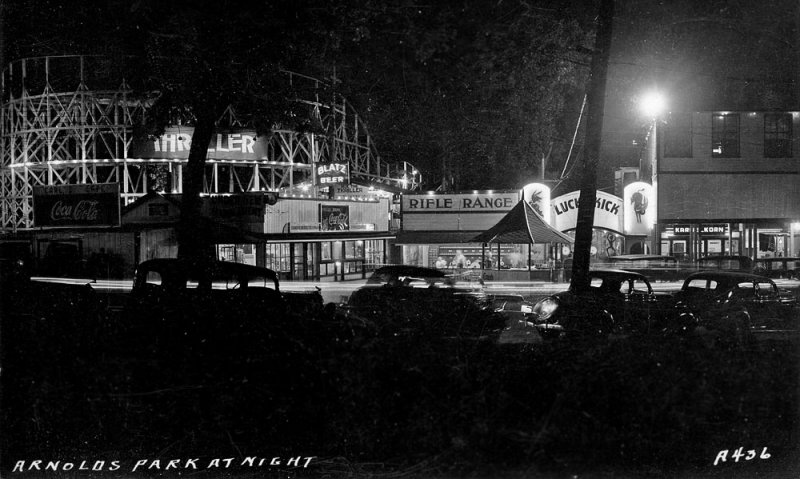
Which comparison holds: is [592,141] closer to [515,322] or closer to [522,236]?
[515,322]

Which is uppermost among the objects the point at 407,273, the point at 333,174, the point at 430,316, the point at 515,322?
the point at 333,174

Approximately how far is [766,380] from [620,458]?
1625 mm

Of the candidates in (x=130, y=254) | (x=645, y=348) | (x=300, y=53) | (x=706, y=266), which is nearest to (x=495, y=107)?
(x=706, y=266)

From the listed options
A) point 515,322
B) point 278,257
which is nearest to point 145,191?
point 278,257

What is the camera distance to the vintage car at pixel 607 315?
862cm

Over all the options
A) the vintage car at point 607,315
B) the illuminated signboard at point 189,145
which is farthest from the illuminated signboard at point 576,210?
the vintage car at point 607,315

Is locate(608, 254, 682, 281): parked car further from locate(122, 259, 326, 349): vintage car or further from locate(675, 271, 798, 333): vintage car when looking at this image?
locate(122, 259, 326, 349): vintage car

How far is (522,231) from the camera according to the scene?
20094 mm

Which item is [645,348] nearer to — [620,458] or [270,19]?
[620,458]

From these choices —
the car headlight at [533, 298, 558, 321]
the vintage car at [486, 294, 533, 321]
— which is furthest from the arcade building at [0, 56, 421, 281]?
the car headlight at [533, 298, 558, 321]

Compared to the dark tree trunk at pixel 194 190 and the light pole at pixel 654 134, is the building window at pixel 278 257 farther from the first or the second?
the light pole at pixel 654 134

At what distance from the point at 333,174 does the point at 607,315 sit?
19.5 m

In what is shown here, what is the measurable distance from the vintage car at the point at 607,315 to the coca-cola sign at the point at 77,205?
19.1 meters

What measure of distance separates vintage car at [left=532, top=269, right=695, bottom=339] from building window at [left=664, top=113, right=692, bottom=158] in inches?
628
